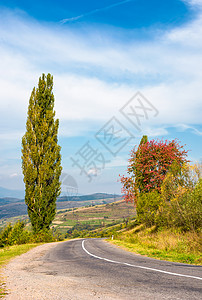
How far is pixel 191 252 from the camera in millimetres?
12117

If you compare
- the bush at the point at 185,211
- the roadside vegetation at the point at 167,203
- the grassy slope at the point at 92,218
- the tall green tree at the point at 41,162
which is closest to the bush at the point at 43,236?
the tall green tree at the point at 41,162

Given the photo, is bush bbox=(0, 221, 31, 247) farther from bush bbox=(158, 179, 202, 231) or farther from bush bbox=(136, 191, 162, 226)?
bush bbox=(158, 179, 202, 231)

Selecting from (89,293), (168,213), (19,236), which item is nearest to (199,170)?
(168,213)

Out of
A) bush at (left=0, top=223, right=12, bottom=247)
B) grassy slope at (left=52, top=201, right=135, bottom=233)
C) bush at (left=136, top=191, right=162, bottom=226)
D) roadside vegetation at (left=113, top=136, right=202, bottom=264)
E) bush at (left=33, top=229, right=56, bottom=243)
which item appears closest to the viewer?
roadside vegetation at (left=113, top=136, right=202, bottom=264)

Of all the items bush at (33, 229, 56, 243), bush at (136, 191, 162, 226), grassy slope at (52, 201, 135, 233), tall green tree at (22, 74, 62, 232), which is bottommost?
grassy slope at (52, 201, 135, 233)

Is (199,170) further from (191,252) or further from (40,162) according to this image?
(40,162)

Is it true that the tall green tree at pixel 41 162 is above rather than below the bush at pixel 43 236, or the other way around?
above

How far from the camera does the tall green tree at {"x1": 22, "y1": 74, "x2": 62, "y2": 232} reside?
2503cm

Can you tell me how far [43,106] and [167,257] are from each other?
20.9m

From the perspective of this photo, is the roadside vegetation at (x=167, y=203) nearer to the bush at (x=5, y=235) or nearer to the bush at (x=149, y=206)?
the bush at (x=149, y=206)

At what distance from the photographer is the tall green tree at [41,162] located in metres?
25.0

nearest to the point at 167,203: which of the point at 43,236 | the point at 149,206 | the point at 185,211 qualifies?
the point at 185,211

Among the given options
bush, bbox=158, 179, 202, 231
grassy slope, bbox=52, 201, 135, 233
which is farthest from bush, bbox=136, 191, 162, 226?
grassy slope, bbox=52, 201, 135, 233

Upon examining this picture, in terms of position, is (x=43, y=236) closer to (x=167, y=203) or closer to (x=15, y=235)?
(x=15, y=235)
